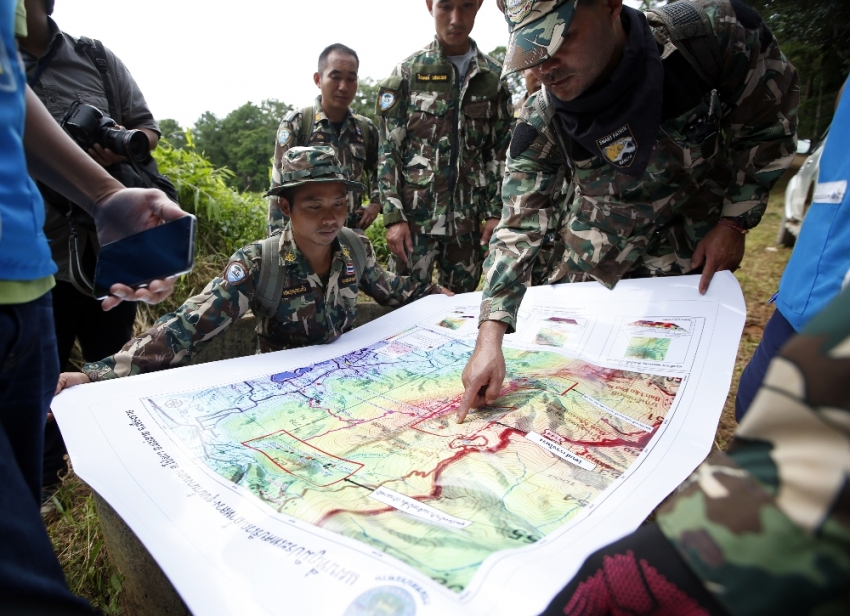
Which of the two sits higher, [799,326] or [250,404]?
[799,326]

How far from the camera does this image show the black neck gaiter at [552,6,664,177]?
133 centimetres

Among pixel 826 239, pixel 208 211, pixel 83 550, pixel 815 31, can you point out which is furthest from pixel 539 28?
pixel 208 211

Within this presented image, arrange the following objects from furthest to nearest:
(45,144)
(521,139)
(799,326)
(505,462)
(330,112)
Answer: (330,112)
(521,139)
(505,462)
(799,326)
(45,144)

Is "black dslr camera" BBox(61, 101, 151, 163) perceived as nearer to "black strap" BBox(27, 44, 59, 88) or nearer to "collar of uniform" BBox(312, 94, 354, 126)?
"black strap" BBox(27, 44, 59, 88)

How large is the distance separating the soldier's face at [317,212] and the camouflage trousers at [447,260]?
70 cm

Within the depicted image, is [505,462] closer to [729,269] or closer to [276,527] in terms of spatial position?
[276,527]

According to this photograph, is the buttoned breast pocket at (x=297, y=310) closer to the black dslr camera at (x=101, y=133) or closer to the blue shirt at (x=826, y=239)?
the black dslr camera at (x=101, y=133)

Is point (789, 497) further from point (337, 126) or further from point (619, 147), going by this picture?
point (337, 126)

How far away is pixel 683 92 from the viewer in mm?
1396

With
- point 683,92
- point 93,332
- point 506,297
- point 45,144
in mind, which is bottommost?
point 93,332

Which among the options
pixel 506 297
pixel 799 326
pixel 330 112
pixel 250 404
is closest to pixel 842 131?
pixel 799 326

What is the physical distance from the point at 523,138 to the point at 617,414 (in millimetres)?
822

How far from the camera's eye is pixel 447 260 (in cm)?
277

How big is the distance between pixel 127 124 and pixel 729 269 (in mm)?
2049
